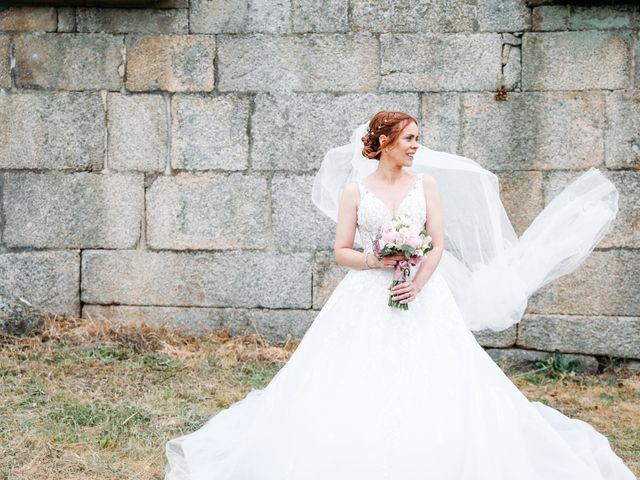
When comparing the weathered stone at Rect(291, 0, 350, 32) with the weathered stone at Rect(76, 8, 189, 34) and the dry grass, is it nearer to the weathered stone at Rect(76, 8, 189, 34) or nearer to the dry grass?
the weathered stone at Rect(76, 8, 189, 34)

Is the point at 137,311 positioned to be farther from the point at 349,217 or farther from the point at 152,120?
the point at 349,217

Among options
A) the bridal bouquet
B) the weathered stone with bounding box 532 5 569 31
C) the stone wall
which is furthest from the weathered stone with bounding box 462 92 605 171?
the bridal bouquet

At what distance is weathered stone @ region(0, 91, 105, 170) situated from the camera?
570cm

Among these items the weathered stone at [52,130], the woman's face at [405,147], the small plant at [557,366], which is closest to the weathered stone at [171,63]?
the weathered stone at [52,130]

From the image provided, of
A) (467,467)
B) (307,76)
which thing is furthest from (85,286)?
(467,467)

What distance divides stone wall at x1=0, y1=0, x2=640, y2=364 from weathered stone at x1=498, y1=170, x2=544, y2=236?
0.02 meters

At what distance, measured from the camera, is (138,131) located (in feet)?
18.6

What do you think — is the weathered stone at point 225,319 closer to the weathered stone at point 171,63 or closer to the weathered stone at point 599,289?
the weathered stone at point 171,63

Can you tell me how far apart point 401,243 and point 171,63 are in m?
3.07

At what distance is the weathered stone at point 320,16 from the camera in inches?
218

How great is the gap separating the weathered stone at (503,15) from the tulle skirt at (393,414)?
257 cm

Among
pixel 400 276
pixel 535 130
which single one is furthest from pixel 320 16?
pixel 400 276

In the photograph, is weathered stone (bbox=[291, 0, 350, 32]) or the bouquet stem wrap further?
weathered stone (bbox=[291, 0, 350, 32])

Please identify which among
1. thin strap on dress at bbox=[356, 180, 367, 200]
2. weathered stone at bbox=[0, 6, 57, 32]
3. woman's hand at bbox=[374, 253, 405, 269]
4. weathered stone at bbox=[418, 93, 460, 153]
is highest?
weathered stone at bbox=[0, 6, 57, 32]
